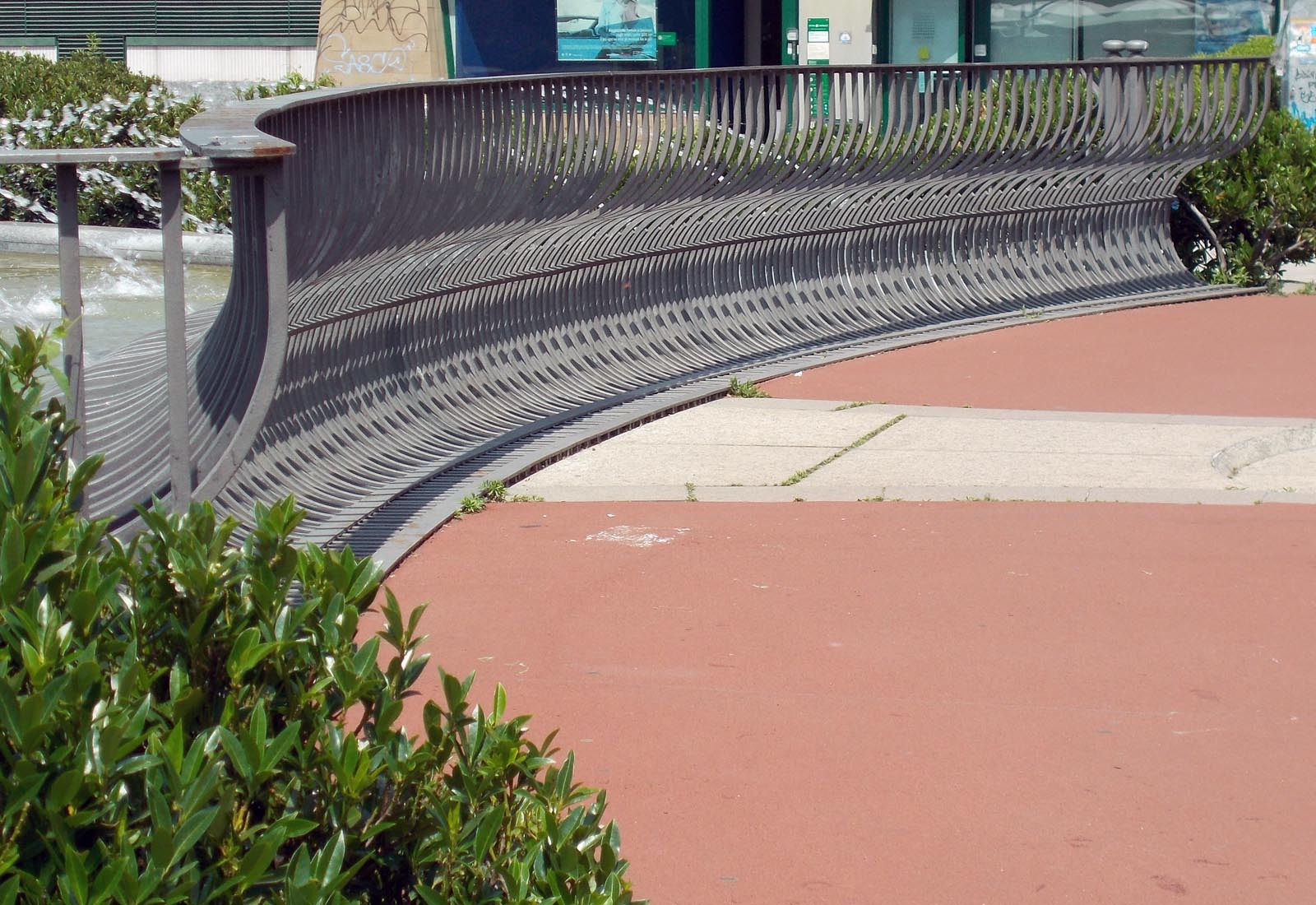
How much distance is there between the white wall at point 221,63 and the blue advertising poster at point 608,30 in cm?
653

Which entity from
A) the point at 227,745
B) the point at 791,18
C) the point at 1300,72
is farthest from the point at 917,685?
the point at 791,18

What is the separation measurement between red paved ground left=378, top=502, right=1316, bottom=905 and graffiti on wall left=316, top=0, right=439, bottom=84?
16.9 meters

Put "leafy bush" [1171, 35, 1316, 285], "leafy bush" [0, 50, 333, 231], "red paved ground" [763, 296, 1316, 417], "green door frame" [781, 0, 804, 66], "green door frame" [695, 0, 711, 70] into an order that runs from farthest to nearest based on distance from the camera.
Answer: "green door frame" [695, 0, 711, 70] → "green door frame" [781, 0, 804, 66] → "leafy bush" [0, 50, 333, 231] → "leafy bush" [1171, 35, 1316, 285] → "red paved ground" [763, 296, 1316, 417]

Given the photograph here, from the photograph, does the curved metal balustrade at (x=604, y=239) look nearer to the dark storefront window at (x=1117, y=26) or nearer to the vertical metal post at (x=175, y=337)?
the vertical metal post at (x=175, y=337)

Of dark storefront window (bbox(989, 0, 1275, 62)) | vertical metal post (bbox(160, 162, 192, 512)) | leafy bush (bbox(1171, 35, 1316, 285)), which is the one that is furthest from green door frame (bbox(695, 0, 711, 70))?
vertical metal post (bbox(160, 162, 192, 512))

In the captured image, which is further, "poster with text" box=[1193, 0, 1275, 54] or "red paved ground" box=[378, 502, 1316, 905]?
"poster with text" box=[1193, 0, 1275, 54]

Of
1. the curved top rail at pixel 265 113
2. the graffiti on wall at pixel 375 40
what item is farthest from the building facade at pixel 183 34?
the curved top rail at pixel 265 113

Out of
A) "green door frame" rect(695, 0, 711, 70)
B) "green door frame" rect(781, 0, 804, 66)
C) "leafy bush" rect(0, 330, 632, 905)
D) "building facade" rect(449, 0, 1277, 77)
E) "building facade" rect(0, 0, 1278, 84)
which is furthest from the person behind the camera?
"green door frame" rect(695, 0, 711, 70)

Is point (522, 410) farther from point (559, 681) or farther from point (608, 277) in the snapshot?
point (559, 681)

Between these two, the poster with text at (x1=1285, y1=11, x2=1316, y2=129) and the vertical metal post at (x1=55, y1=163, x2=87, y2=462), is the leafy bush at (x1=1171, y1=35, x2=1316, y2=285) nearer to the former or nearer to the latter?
the poster with text at (x1=1285, y1=11, x2=1316, y2=129)

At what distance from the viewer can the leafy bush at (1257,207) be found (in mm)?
11766

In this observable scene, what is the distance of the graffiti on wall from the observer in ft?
71.9

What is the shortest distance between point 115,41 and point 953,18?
51.4 ft

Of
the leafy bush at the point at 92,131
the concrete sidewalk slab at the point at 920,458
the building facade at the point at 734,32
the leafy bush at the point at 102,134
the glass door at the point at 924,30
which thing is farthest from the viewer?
the glass door at the point at 924,30
